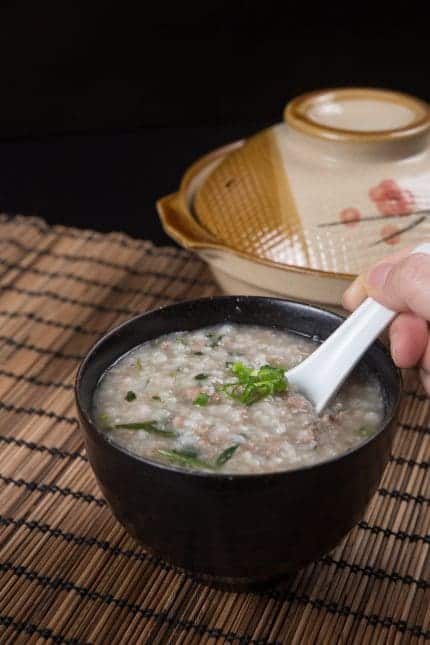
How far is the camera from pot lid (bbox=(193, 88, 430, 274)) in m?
1.69

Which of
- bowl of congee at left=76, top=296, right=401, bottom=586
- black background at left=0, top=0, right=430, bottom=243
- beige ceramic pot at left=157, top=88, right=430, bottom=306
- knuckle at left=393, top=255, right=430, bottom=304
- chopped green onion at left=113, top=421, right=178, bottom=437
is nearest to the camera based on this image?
bowl of congee at left=76, top=296, right=401, bottom=586

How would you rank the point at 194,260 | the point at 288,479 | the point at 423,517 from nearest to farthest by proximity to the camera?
the point at 288,479 → the point at 423,517 → the point at 194,260

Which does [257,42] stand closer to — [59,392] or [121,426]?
[59,392]

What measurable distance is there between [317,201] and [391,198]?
0.43 ft

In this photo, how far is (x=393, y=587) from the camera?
1.26 metres

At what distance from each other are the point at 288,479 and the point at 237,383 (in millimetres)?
231

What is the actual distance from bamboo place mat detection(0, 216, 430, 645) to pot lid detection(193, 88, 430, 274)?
0.93 ft

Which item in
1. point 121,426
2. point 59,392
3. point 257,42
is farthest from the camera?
point 257,42

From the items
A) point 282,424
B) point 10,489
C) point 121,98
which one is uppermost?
point 282,424

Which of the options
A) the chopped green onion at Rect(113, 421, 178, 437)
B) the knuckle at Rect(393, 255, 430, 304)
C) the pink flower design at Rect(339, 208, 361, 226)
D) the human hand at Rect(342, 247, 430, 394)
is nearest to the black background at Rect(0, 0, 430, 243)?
the pink flower design at Rect(339, 208, 361, 226)

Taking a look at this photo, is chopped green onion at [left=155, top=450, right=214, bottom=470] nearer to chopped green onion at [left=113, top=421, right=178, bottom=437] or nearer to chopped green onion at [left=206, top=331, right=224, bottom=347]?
chopped green onion at [left=113, top=421, right=178, bottom=437]

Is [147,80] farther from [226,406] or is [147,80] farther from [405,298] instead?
[226,406]

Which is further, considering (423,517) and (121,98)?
(121,98)

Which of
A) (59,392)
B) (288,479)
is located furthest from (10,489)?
(288,479)
